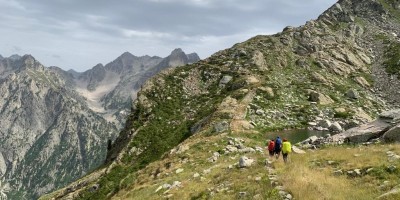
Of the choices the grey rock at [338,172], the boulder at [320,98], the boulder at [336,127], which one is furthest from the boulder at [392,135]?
the boulder at [320,98]

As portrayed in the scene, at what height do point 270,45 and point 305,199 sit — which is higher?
point 270,45

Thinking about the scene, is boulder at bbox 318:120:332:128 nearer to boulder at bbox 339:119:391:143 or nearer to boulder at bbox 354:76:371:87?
boulder at bbox 339:119:391:143

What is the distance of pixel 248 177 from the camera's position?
25.1m

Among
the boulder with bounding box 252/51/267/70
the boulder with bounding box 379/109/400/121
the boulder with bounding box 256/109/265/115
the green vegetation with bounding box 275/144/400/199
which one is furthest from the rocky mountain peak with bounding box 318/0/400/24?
the green vegetation with bounding box 275/144/400/199

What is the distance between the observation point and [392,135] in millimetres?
30016

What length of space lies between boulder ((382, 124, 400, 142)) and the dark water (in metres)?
16.4

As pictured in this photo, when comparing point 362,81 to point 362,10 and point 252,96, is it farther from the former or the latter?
point 362,10

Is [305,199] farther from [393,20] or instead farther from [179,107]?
[393,20]

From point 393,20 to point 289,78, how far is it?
66.0m

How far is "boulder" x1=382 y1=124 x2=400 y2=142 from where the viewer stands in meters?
29.7

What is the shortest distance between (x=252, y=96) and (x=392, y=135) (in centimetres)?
3472

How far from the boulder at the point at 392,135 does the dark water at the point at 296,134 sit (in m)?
16.4

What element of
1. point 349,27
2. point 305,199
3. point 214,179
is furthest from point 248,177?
point 349,27

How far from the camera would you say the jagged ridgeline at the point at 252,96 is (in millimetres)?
51406
